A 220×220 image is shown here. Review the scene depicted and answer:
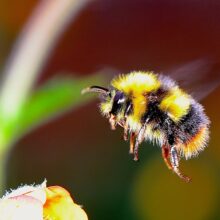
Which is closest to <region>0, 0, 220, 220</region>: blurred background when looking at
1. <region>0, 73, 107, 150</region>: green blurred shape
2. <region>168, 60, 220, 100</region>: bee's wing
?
<region>0, 73, 107, 150</region>: green blurred shape

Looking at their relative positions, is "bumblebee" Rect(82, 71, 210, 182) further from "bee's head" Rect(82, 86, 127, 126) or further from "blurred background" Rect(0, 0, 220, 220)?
"blurred background" Rect(0, 0, 220, 220)

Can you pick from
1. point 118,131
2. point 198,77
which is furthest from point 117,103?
point 118,131

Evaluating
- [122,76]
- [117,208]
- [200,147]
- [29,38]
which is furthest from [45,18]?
[117,208]

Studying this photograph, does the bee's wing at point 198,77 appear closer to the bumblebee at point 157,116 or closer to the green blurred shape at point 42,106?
the bumblebee at point 157,116

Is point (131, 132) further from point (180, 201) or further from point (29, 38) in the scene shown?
point (180, 201)

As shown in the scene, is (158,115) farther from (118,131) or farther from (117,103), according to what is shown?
(118,131)

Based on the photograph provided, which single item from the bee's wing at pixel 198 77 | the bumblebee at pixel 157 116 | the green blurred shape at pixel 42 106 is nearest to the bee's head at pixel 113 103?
the bumblebee at pixel 157 116

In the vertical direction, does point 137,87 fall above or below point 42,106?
below

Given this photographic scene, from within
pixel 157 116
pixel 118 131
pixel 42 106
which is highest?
pixel 118 131
